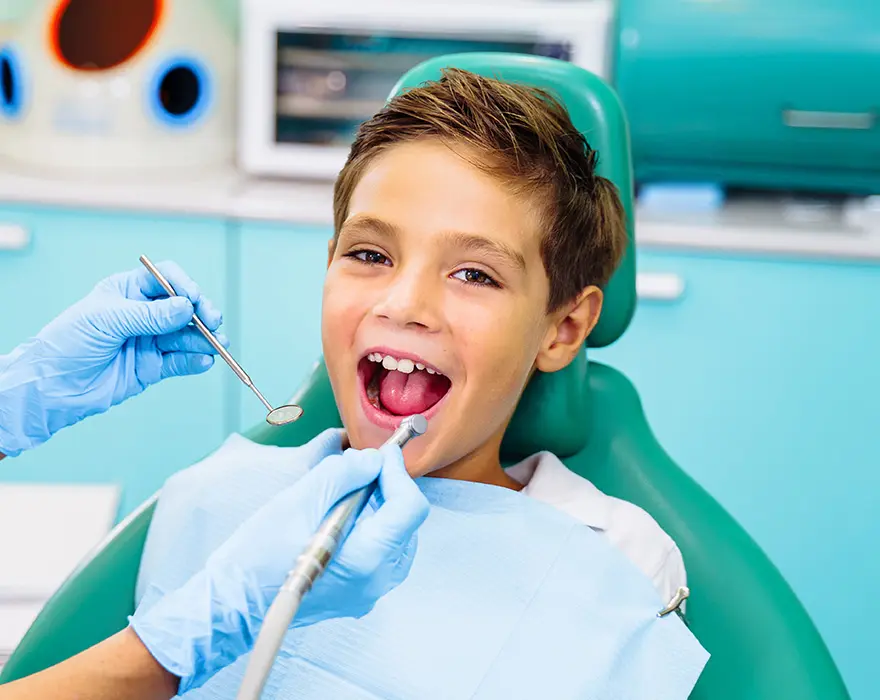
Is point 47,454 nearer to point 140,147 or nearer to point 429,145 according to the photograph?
point 140,147

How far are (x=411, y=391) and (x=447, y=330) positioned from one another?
11 centimetres

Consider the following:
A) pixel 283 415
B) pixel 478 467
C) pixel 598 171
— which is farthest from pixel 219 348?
pixel 598 171

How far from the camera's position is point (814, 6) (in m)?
2.07

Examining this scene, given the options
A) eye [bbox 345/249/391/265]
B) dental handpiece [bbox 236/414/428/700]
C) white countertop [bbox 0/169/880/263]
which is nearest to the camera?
dental handpiece [bbox 236/414/428/700]

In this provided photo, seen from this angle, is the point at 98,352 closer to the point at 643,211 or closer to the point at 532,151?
the point at 532,151

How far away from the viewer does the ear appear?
124 centimetres

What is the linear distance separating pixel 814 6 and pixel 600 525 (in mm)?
1313

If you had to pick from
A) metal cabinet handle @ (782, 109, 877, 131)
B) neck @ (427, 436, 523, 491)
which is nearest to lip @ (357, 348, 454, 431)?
neck @ (427, 436, 523, 491)

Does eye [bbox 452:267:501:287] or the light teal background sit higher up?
eye [bbox 452:267:501:287]

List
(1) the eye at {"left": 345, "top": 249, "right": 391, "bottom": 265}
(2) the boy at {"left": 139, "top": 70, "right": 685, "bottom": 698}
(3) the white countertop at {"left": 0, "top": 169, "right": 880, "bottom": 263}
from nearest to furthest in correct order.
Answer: (2) the boy at {"left": 139, "top": 70, "right": 685, "bottom": 698} < (1) the eye at {"left": 345, "top": 249, "right": 391, "bottom": 265} < (3) the white countertop at {"left": 0, "top": 169, "right": 880, "bottom": 263}

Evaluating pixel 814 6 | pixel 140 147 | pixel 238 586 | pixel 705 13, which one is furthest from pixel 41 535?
pixel 814 6

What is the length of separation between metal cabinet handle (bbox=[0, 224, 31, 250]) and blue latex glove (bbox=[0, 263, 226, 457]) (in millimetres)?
1045

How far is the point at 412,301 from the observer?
110cm

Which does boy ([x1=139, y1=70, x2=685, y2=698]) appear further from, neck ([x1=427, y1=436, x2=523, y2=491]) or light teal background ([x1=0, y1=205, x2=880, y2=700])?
light teal background ([x1=0, y1=205, x2=880, y2=700])
